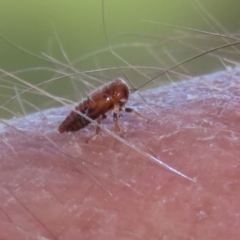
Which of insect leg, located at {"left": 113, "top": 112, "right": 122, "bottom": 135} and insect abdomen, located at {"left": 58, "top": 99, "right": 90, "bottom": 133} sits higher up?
insect abdomen, located at {"left": 58, "top": 99, "right": 90, "bottom": 133}

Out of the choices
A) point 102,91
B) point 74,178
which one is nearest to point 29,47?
point 102,91

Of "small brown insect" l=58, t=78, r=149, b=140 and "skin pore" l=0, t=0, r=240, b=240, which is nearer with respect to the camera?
"skin pore" l=0, t=0, r=240, b=240

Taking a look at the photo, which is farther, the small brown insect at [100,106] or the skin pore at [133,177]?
the small brown insect at [100,106]

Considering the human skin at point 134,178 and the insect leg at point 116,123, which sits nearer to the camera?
the human skin at point 134,178

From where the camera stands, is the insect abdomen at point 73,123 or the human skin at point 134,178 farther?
the insect abdomen at point 73,123

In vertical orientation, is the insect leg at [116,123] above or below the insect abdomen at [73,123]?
below
